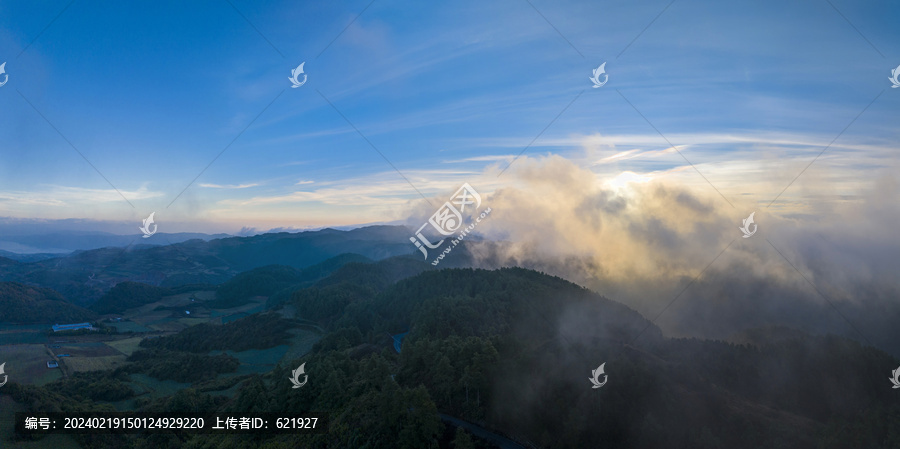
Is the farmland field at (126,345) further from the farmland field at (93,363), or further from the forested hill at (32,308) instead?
the forested hill at (32,308)

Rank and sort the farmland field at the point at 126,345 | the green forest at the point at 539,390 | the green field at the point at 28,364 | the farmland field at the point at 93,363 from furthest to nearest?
the farmland field at the point at 126,345 → the farmland field at the point at 93,363 → the green field at the point at 28,364 → the green forest at the point at 539,390

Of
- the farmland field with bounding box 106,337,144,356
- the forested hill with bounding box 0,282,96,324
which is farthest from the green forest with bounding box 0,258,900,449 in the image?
the forested hill with bounding box 0,282,96,324

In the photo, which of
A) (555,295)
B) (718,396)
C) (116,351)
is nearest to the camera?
(718,396)

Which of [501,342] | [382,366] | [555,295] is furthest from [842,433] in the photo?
[555,295]

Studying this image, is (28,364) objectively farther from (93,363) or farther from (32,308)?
(32,308)

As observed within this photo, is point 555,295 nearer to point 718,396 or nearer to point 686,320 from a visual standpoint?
point 718,396

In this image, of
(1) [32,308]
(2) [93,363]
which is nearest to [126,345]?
(2) [93,363]

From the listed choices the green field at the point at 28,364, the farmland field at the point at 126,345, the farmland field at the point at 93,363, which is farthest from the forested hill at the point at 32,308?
the farmland field at the point at 93,363

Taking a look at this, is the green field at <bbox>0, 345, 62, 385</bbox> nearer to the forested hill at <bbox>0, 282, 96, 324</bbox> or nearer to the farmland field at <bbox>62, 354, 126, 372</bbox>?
the farmland field at <bbox>62, 354, 126, 372</bbox>
